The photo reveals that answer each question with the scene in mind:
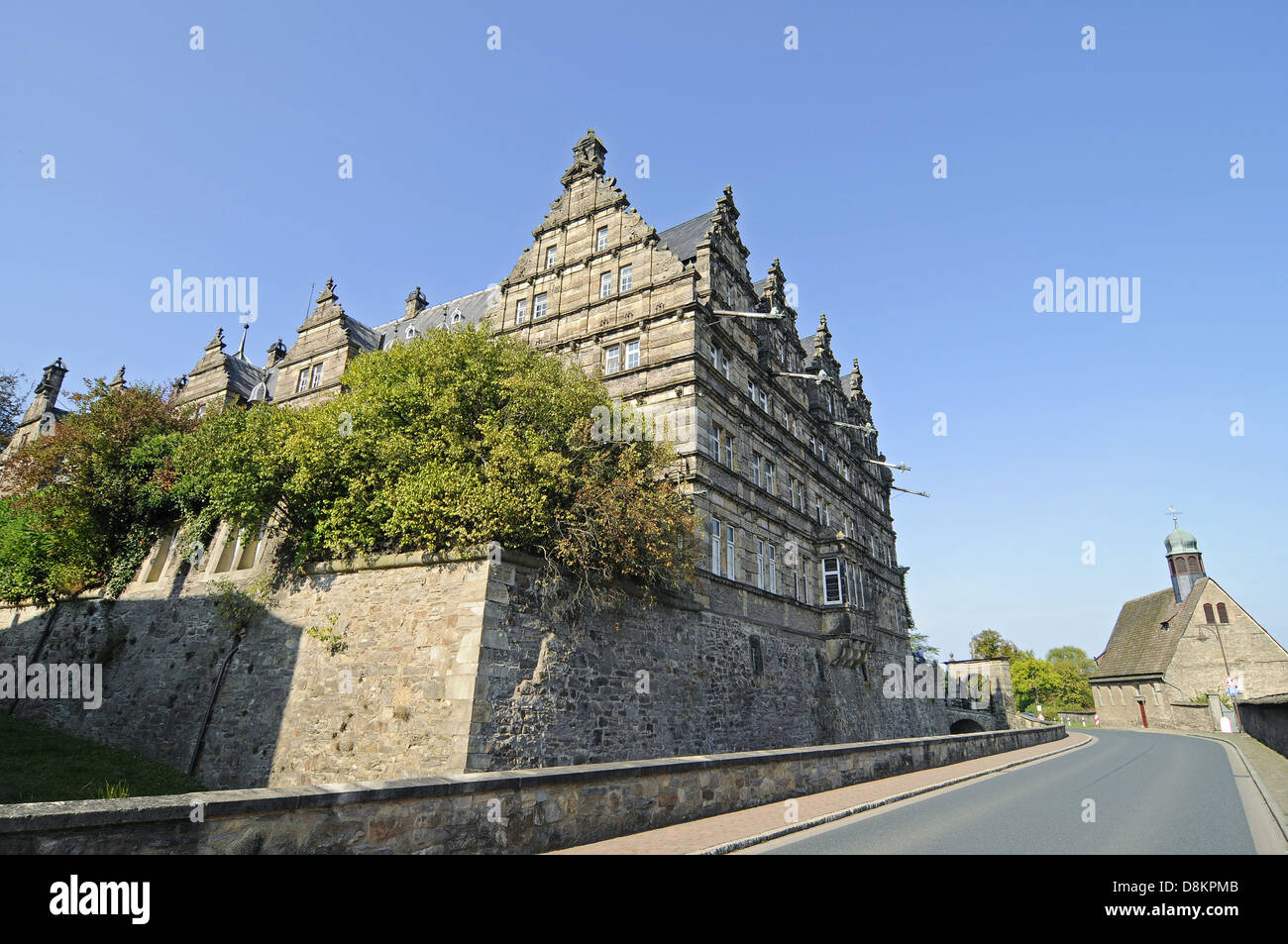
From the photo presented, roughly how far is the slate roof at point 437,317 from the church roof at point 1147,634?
192 feet

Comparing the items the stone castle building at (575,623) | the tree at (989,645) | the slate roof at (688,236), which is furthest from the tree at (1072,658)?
the slate roof at (688,236)

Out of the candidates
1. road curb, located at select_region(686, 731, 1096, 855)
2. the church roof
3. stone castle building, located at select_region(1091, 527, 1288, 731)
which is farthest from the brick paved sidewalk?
the church roof

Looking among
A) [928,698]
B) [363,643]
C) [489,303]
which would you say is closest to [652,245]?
[489,303]

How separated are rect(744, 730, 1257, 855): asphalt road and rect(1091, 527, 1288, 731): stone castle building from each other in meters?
36.6

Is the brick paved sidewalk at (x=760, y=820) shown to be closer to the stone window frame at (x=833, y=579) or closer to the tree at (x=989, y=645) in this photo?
the stone window frame at (x=833, y=579)

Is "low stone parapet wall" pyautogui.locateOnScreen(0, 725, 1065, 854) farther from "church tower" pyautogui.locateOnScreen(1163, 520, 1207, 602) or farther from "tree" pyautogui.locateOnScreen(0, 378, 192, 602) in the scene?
"church tower" pyautogui.locateOnScreen(1163, 520, 1207, 602)

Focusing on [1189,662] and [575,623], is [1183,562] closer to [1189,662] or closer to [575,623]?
[1189,662]

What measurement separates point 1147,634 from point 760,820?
6683 cm

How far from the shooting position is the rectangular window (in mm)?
25797

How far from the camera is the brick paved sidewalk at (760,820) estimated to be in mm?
7867
